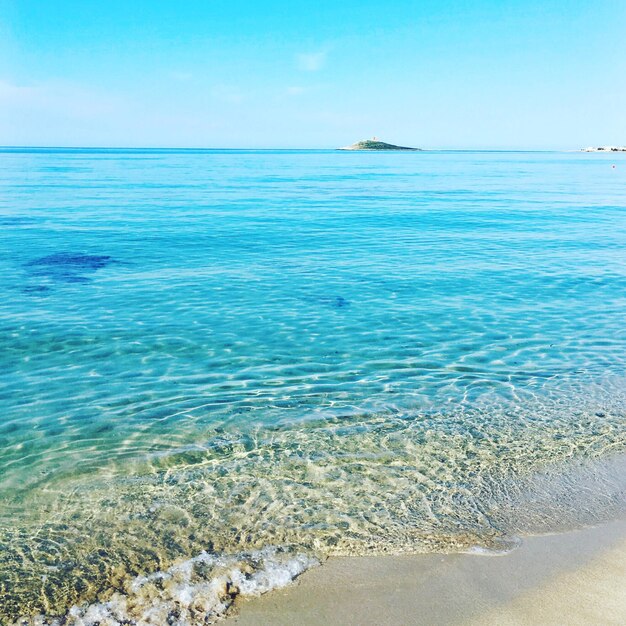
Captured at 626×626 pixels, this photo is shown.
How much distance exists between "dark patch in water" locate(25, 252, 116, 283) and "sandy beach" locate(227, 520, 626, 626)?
1632 cm

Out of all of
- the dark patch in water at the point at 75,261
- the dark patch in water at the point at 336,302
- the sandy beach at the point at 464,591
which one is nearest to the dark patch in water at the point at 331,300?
the dark patch in water at the point at 336,302

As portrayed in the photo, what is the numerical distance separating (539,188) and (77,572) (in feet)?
204

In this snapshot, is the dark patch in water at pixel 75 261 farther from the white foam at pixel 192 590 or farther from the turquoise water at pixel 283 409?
the white foam at pixel 192 590

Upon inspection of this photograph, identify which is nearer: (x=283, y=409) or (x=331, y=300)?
(x=283, y=409)

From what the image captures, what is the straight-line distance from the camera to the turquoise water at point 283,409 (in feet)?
23.6

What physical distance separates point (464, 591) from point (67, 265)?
65.5ft

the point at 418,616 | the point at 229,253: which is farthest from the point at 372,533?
the point at 229,253

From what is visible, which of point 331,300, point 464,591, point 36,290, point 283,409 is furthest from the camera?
point 36,290

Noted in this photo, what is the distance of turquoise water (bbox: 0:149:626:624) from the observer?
7.18 metres

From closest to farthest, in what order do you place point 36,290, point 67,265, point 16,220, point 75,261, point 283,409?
point 283,409
point 36,290
point 67,265
point 75,261
point 16,220

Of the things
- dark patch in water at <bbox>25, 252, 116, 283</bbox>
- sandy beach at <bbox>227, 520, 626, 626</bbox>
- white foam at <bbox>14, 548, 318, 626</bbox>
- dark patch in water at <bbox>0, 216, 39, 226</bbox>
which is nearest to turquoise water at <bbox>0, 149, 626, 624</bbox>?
white foam at <bbox>14, 548, 318, 626</bbox>

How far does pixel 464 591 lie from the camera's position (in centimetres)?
628

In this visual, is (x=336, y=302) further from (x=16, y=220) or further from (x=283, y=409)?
(x=16, y=220)

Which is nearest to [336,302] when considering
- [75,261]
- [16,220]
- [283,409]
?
[283,409]
